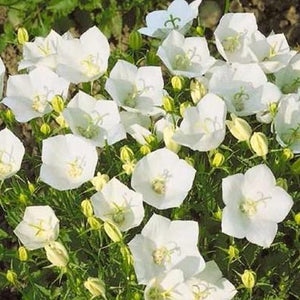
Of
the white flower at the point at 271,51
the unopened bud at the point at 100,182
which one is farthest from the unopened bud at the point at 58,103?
the white flower at the point at 271,51

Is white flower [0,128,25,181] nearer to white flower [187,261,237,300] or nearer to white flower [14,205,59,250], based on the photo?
white flower [14,205,59,250]

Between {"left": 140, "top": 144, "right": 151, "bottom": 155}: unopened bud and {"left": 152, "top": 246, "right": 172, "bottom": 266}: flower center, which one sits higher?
{"left": 140, "top": 144, "right": 151, "bottom": 155}: unopened bud

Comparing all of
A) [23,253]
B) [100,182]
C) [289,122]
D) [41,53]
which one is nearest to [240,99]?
[289,122]

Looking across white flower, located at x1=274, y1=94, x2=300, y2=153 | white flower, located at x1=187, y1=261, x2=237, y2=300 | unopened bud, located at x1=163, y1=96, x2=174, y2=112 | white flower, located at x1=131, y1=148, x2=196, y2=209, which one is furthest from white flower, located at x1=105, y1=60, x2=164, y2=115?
white flower, located at x1=187, y1=261, x2=237, y2=300

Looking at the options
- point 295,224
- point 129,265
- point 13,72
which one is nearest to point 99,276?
point 129,265

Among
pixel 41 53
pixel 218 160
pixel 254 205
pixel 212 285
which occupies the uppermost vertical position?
pixel 41 53

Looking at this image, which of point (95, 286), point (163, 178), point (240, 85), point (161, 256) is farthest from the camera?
point (240, 85)

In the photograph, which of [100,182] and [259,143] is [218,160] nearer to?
[259,143]

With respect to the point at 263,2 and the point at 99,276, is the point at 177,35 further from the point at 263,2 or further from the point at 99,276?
the point at 263,2
